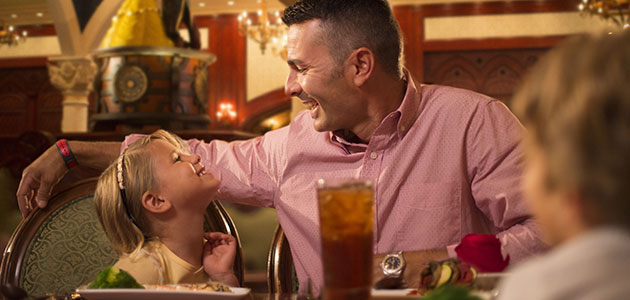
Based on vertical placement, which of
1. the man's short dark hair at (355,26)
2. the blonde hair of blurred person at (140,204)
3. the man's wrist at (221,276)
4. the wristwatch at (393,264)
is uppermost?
the man's short dark hair at (355,26)

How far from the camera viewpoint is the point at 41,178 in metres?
1.77

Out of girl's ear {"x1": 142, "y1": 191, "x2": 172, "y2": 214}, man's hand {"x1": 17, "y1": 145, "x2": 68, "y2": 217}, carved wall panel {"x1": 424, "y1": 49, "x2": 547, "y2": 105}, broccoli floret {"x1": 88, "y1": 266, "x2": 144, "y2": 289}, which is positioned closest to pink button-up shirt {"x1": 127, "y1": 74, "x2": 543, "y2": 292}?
girl's ear {"x1": 142, "y1": 191, "x2": 172, "y2": 214}

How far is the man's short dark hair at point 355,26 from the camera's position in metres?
1.88

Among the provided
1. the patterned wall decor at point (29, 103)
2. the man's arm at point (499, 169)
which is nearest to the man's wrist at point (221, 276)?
the man's arm at point (499, 169)

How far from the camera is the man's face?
1.85 metres

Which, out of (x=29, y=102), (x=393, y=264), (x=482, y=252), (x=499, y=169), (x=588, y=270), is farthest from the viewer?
(x=29, y=102)

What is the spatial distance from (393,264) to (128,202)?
667mm

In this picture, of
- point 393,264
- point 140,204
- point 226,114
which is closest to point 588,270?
point 393,264

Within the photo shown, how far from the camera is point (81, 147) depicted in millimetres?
1840

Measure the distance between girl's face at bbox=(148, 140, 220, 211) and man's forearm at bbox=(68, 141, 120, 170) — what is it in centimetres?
27

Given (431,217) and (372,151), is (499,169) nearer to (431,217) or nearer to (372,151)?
(431,217)

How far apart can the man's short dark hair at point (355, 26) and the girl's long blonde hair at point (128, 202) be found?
0.60m

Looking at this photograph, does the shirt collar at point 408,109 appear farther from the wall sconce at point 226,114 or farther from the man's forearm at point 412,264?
the wall sconce at point 226,114

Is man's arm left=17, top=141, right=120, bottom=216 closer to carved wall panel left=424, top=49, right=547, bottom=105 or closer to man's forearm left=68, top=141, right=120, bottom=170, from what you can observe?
man's forearm left=68, top=141, right=120, bottom=170
